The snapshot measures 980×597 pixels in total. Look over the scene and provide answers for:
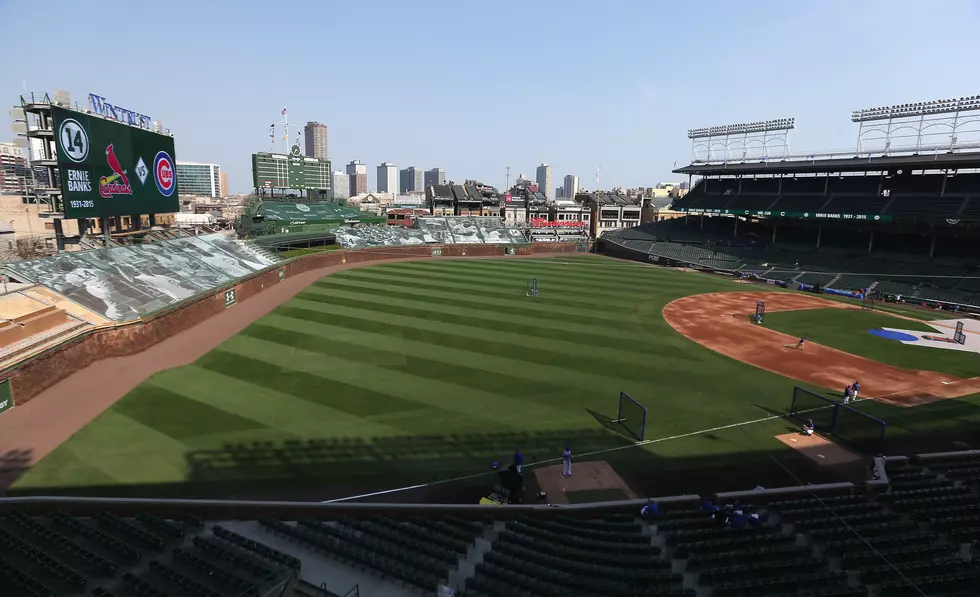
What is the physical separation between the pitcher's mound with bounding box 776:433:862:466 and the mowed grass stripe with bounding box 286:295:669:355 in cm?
909

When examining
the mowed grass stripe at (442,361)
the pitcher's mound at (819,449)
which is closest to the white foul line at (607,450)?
the pitcher's mound at (819,449)

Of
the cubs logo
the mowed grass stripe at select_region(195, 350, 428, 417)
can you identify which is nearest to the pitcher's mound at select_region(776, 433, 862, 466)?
the mowed grass stripe at select_region(195, 350, 428, 417)

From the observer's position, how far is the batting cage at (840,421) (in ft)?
55.3

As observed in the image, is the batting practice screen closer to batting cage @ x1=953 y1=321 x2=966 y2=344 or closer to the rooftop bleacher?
batting cage @ x1=953 y1=321 x2=966 y2=344

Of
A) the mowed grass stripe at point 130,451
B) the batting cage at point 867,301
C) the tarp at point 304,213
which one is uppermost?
the tarp at point 304,213

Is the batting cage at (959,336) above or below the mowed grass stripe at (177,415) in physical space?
above

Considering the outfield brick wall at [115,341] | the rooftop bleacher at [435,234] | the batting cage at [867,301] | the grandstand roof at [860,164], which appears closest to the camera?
the outfield brick wall at [115,341]

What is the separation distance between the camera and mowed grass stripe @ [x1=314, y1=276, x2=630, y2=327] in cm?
3297

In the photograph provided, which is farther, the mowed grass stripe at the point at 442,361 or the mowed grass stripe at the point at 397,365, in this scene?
the mowed grass stripe at the point at 442,361

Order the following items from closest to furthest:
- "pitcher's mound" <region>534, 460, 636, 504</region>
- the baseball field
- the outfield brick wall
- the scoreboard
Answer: "pitcher's mound" <region>534, 460, 636, 504</region> → the baseball field → the outfield brick wall → the scoreboard

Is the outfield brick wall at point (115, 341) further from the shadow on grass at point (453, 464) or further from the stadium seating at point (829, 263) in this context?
the stadium seating at point (829, 263)

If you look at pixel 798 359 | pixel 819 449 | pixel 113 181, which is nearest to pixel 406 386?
pixel 819 449

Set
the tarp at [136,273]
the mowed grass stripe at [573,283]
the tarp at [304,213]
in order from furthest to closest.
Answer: the tarp at [304,213] → the mowed grass stripe at [573,283] → the tarp at [136,273]

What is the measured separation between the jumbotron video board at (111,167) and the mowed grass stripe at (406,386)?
511 inches
